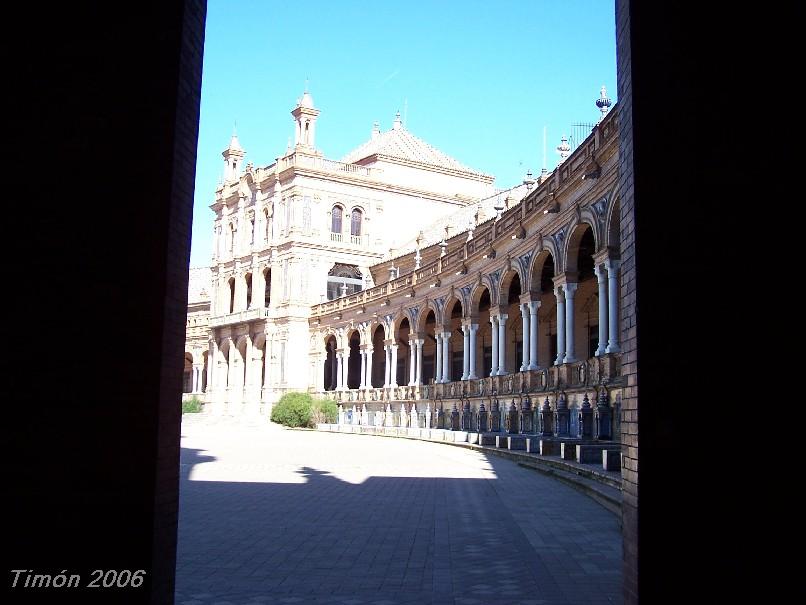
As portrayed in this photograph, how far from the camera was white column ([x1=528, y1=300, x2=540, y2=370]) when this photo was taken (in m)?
28.6

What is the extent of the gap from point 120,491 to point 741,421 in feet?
11.0

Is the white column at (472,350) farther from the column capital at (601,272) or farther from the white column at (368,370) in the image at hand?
the white column at (368,370)

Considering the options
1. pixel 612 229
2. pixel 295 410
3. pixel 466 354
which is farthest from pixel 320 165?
pixel 612 229

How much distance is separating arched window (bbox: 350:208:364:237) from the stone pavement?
45766 millimetres

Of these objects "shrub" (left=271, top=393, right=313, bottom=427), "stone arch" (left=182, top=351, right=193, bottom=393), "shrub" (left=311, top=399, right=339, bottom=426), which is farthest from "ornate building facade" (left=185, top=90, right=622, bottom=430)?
"shrub" (left=271, top=393, right=313, bottom=427)

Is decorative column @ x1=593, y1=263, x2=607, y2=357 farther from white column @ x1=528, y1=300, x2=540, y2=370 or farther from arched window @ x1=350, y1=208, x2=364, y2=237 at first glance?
arched window @ x1=350, y1=208, x2=364, y2=237

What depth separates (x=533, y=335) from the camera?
2872 cm

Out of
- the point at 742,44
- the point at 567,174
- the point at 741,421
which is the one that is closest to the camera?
the point at 741,421

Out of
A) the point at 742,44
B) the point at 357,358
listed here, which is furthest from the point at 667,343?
the point at 357,358

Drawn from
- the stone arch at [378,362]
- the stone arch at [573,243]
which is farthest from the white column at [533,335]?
the stone arch at [378,362]

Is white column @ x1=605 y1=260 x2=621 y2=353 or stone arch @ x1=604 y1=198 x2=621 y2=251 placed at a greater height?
stone arch @ x1=604 y1=198 x2=621 y2=251

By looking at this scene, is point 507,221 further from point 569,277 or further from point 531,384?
point 531,384

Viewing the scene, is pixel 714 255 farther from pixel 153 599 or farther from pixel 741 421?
pixel 153 599

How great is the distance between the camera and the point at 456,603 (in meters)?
6.42
